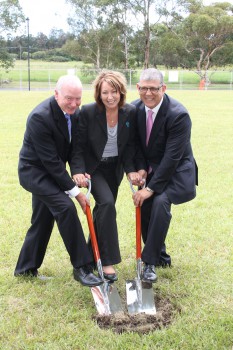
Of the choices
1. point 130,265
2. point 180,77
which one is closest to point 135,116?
point 130,265

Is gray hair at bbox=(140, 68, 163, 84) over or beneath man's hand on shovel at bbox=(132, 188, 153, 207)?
over

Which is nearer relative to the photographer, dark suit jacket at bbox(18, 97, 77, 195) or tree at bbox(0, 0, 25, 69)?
dark suit jacket at bbox(18, 97, 77, 195)

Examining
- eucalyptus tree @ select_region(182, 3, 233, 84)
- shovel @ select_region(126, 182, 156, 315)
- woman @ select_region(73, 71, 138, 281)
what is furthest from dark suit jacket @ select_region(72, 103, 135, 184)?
eucalyptus tree @ select_region(182, 3, 233, 84)

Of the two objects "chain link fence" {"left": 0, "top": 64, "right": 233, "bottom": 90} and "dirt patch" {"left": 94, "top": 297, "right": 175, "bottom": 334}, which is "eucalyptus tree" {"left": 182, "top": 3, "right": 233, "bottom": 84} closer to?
"chain link fence" {"left": 0, "top": 64, "right": 233, "bottom": 90}

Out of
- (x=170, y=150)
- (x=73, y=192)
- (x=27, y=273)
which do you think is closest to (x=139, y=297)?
(x=73, y=192)

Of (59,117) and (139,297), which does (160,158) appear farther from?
(139,297)

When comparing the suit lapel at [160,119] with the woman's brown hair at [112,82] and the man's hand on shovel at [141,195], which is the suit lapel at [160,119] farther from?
the man's hand on shovel at [141,195]

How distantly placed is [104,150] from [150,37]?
5144 centimetres

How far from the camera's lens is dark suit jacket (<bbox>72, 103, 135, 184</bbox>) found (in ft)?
13.9

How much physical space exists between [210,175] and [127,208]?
254 centimetres

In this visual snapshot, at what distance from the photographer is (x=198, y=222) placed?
244 inches

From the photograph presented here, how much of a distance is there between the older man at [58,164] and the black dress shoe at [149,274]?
0.41m

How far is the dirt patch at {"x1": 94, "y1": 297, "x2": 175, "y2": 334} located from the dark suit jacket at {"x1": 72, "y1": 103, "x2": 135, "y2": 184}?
49.5 inches

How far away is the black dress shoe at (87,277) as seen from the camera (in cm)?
414
